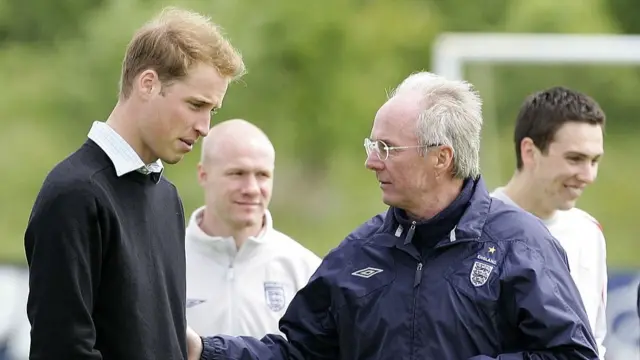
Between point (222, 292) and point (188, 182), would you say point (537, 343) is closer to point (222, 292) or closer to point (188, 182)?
point (222, 292)

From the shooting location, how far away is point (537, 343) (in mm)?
3582

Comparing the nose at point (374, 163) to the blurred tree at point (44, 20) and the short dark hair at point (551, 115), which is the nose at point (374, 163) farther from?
the blurred tree at point (44, 20)

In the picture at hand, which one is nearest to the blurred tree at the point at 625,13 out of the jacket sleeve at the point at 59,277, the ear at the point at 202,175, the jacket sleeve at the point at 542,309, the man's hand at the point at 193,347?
the ear at the point at 202,175

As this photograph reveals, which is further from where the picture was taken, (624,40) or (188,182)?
(188,182)

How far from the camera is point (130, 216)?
3.30 metres

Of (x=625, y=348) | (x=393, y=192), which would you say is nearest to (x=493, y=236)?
(x=393, y=192)

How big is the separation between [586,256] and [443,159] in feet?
4.67

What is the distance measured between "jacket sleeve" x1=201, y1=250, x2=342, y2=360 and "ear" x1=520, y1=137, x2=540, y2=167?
145 centimetres

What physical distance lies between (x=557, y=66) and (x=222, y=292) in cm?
690

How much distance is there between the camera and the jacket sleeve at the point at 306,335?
13.0 ft

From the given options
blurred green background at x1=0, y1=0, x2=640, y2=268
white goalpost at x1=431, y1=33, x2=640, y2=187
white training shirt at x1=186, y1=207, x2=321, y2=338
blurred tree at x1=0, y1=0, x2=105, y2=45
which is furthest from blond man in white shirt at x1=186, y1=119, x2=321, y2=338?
blurred tree at x1=0, y1=0, x2=105, y2=45

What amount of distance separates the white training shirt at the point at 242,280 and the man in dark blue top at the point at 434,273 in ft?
2.74

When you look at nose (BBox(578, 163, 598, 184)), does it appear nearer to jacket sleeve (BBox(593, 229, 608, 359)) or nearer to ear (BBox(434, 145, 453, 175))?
jacket sleeve (BBox(593, 229, 608, 359))

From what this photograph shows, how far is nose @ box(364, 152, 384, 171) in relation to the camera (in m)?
3.81
